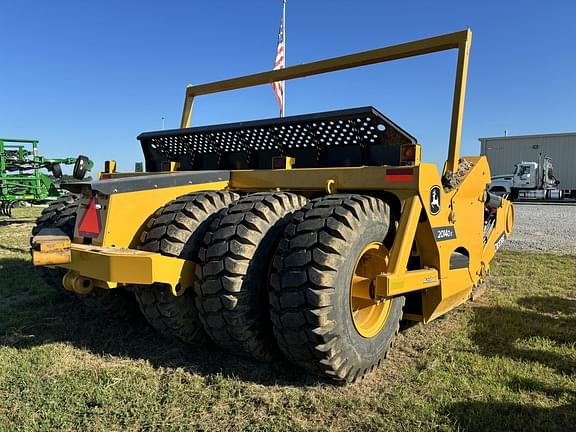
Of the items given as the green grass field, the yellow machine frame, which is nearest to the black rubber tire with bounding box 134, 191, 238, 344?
the yellow machine frame

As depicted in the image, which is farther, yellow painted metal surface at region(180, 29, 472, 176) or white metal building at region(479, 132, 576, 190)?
white metal building at region(479, 132, 576, 190)

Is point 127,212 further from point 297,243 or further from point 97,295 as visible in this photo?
point 297,243

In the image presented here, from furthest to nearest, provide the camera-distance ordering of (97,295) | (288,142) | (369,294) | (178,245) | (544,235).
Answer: (544,235), (288,142), (97,295), (369,294), (178,245)

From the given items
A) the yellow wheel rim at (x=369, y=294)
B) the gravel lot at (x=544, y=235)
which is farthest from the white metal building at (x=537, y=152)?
the yellow wheel rim at (x=369, y=294)

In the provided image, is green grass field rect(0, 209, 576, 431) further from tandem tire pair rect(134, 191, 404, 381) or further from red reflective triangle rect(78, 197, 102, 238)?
red reflective triangle rect(78, 197, 102, 238)

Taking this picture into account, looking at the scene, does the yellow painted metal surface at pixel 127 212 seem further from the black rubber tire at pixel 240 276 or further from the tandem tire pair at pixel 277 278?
the black rubber tire at pixel 240 276

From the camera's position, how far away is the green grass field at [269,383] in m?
2.61

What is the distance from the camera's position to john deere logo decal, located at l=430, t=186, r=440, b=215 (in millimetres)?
3433

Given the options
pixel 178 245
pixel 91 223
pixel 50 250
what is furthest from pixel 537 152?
pixel 50 250

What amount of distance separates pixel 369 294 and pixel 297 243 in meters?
0.75

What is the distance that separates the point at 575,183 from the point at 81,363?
30341 mm

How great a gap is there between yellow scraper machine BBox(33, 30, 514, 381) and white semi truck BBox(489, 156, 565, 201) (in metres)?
24.7

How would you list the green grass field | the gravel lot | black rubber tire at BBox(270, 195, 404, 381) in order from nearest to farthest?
the green grass field, black rubber tire at BBox(270, 195, 404, 381), the gravel lot

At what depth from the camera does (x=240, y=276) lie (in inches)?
114
